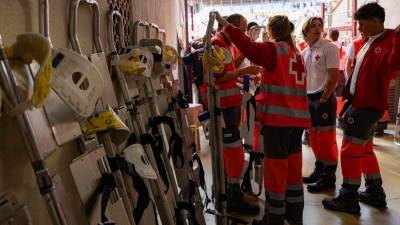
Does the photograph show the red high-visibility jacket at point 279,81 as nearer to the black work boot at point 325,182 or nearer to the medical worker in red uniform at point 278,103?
the medical worker in red uniform at point 278,103

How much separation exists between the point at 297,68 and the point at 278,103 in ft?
0.80

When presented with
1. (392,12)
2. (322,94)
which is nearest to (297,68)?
(322,94)

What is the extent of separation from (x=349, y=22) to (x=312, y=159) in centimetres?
440

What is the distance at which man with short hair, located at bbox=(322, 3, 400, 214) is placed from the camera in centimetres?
254

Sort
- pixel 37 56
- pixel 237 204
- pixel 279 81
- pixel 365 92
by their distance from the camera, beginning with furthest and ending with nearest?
pixel 237 204 → pixel 365 92 → pixel 279 81 → pixel 37 56

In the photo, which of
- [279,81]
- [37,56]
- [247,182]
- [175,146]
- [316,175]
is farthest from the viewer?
[316,175]

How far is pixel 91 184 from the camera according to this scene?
1066 mm

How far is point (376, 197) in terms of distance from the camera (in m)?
2.88

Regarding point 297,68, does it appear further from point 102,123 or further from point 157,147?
point 102,123

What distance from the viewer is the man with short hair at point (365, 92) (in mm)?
2535

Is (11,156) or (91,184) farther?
(91,184)

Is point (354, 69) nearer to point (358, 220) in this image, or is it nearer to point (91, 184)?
point (358, 220)

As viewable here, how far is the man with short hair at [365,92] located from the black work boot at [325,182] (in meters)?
0.38

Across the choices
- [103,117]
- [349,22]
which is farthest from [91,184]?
[349,22]
